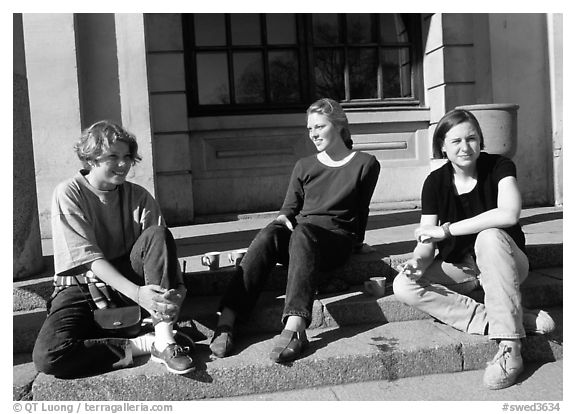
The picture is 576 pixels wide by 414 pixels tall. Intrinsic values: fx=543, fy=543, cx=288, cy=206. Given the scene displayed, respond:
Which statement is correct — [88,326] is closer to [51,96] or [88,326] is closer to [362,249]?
[362,249]

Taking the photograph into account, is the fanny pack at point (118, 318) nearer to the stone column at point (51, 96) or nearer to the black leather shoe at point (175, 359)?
the black leather shoe at point (175, 359)

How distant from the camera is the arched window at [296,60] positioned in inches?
262

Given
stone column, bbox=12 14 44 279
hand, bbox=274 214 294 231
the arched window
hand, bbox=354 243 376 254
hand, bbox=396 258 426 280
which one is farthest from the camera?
the arched window

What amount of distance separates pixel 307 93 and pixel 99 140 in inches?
172

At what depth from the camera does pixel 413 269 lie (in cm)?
290

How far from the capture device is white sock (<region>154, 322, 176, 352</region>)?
8.70 feet

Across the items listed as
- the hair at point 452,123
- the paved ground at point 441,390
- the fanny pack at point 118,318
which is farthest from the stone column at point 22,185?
the hair at point 452,123

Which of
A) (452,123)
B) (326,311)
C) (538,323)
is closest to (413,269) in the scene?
(326,311)

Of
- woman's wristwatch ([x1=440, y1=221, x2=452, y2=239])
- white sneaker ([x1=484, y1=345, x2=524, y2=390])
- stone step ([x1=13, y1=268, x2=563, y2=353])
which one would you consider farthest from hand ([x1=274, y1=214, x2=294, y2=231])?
white sneaker ([x1=484, y1=345, x2=524, y2=390])

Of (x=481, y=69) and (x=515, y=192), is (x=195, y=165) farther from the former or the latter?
(x=515, y=192)

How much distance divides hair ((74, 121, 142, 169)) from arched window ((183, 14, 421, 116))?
12.5ft

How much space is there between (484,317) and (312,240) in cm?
Result: 100

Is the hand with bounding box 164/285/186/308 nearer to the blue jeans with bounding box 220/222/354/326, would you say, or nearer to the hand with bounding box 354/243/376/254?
the blue jeans with bounding box 220/222/354/326

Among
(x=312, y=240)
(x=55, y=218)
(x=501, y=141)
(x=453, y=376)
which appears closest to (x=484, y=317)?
(x=453, y=376)
